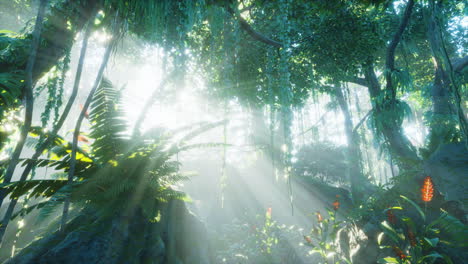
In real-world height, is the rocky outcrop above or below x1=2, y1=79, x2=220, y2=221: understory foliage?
below

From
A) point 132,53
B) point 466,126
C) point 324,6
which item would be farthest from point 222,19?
point 132,53

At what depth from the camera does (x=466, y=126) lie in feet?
7.59

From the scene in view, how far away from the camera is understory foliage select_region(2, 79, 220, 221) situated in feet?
7.19

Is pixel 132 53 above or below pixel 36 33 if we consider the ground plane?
above

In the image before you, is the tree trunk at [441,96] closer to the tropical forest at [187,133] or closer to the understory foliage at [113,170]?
the tropical forest at [187,133]

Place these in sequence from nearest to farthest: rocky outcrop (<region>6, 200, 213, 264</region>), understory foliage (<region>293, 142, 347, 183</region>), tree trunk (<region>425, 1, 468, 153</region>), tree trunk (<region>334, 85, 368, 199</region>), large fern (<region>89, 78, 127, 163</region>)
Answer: rocky outcrop (<region>6, 200, 213, 264</region>)
tree trunk (<region>425, 1, 468, 153</region>)
large fern (<region>89, 78, 127, 163</region>)
tree trunk (<region>334, 85, 368, 199</region>)
understory foliage (<region>293, 142, 347, 183</region>)

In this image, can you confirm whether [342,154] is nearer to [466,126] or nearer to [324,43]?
[324,43]

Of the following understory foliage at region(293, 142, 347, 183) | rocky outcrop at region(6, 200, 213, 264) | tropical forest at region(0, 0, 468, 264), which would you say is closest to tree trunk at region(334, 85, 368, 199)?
understory foliage at region(293, 142, 347, 183)

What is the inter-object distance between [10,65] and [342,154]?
13956mm

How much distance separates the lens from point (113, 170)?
245 cm

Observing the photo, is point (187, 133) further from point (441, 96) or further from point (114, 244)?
point (441, 96)

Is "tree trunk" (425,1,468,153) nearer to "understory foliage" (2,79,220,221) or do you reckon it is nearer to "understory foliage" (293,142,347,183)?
"understory foliage" (2,79,220,221)

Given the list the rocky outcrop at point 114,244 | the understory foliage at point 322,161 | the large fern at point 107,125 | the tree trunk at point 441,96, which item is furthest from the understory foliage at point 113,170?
the understory foliage at point 322,161

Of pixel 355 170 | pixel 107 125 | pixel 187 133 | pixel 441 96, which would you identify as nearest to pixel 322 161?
pixel 355 170
